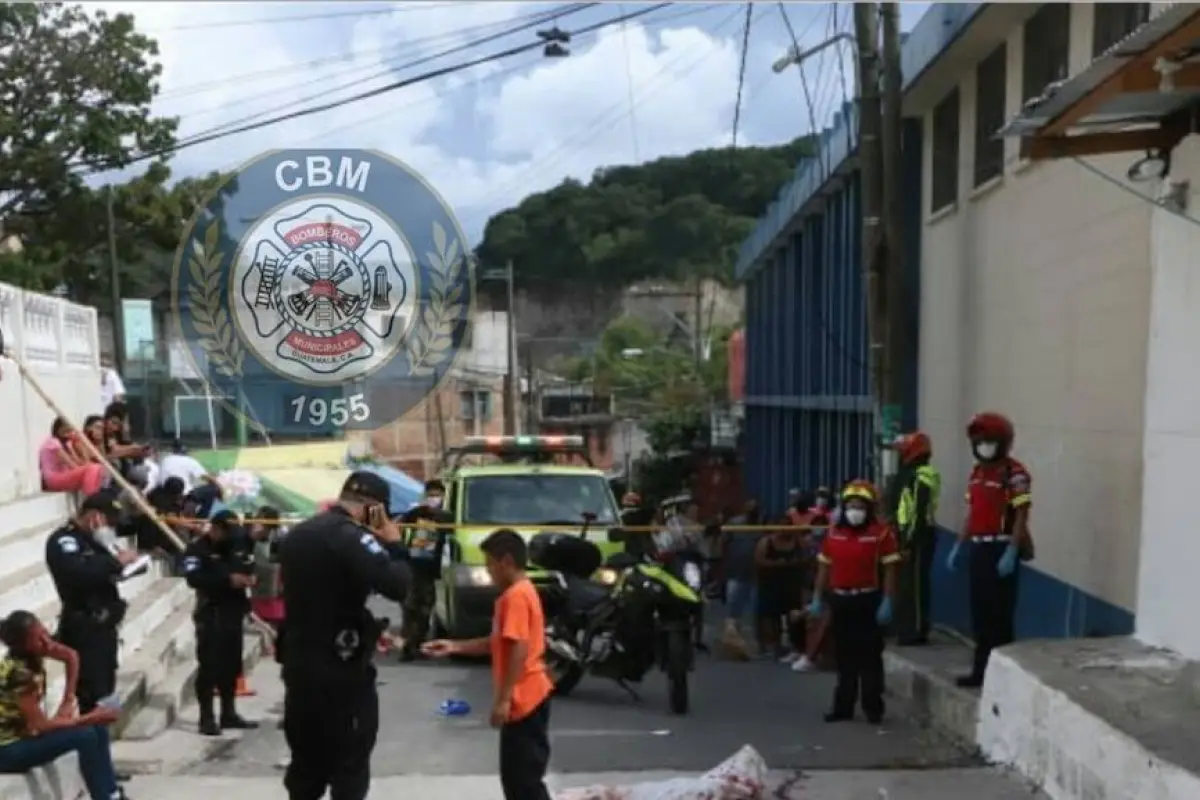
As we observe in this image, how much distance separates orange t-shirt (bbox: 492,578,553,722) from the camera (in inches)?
212

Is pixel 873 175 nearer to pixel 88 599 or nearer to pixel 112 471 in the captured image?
pixel 112 471

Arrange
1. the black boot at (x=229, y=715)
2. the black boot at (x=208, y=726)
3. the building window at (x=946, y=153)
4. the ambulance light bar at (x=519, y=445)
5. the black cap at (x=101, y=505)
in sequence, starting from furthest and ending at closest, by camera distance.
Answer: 1. the ambulance light bar at (x=519, y=445)
2. the building window at (x=946, y=153)
3. the black boot at (x=229, y=715)
4. the black boot at (x=208, y=726)
5. the black cap at (x=101, y=505)

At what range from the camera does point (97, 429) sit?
39.9ft

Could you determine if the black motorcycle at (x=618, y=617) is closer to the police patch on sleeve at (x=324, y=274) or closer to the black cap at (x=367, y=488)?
the police patch on sleeve at (x=324, y=274)

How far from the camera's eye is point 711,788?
579 cm

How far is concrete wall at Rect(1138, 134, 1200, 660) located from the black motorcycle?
3.28 metres

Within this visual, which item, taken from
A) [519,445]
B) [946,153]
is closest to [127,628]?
[519,445]

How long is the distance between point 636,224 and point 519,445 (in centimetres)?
4141

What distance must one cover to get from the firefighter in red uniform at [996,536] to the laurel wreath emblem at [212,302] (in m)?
5.78

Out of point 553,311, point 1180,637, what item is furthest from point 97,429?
point 553,311

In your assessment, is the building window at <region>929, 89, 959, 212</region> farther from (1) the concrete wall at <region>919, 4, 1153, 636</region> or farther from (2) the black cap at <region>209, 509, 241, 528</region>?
(2) the black cap at <region>209, 509, 241, 528</region>

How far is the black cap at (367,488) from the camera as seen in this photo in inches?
A: 212

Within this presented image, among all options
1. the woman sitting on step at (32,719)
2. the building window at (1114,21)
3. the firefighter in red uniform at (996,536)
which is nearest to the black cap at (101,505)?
the woman sitting on step at (32,719)

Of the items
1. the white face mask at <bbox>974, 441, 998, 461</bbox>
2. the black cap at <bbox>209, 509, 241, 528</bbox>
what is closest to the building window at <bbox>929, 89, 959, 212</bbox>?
the white face mask at <bbox>974, 441, 998, 461</bbox>
